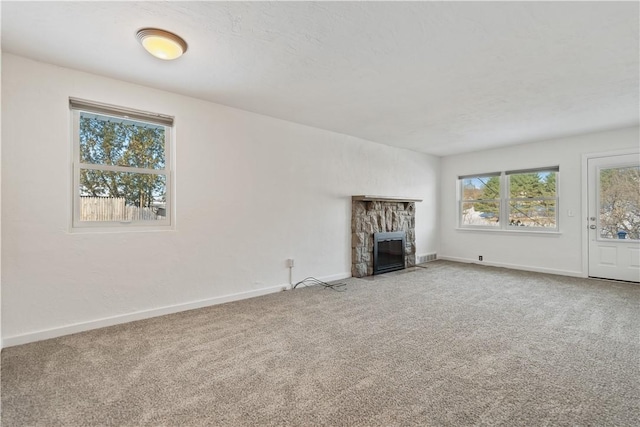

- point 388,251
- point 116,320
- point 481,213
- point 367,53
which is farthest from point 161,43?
point 481,213

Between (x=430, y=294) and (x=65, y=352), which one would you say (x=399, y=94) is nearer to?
(x=430, y=294)

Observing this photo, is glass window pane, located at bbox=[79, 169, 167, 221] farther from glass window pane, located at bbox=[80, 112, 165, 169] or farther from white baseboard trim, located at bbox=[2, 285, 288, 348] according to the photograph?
white baseboard trim, located at bbox=[2, 285, 288, 348]

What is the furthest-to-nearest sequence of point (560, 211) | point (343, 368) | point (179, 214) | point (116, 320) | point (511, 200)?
point (511, 200) → point (560, 211) → point (179, 214) → point (116, 320) → point (343, 368)

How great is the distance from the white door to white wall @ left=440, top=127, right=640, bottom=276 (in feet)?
0.48

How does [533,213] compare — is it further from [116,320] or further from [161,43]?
[116,320]

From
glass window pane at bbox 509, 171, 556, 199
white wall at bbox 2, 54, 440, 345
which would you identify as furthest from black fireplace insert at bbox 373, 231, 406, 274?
glass window pane at bbox 509, 171, 556, 199

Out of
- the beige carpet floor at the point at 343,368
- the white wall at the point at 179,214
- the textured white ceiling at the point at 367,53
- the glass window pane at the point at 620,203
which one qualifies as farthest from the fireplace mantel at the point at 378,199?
the glass window pane at the point at 620,203

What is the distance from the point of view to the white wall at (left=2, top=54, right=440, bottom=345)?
2545 millimetres

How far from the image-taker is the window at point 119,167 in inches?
113

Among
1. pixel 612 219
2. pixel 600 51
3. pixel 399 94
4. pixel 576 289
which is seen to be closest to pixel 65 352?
pixel 399 94

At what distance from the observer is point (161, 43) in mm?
2217

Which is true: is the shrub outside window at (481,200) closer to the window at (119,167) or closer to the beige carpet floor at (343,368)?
the beige carpet floor at (343,368)

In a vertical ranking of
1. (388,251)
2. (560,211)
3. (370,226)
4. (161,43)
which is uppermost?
(161,43)

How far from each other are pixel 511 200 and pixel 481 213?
2.07ft
